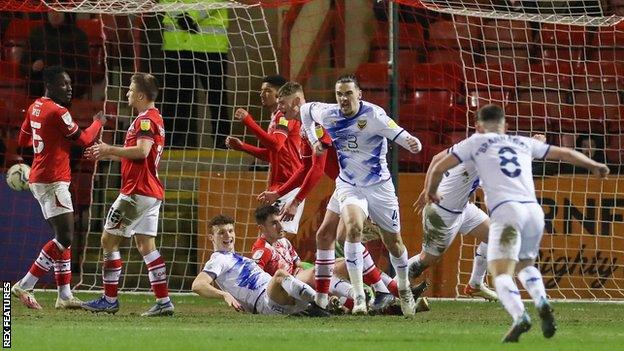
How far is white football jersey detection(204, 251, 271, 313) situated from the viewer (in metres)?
12.0

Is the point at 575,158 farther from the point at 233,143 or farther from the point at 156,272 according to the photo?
the point at 233,143

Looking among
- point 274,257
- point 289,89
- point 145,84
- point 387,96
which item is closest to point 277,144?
point 289,89

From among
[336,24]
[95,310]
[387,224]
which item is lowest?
[95,310]

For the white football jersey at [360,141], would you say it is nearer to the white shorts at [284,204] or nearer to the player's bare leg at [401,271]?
the player's bare leg at [401,271]

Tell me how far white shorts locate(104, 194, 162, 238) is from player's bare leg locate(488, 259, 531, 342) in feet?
12.0

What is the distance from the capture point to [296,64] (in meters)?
17.2

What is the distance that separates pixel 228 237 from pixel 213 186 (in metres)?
2.82

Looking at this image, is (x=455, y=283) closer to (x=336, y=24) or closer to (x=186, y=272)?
(x=186, y=272)

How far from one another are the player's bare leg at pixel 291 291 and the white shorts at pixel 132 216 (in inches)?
44.1

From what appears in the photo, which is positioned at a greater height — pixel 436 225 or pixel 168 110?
pixel 168 110

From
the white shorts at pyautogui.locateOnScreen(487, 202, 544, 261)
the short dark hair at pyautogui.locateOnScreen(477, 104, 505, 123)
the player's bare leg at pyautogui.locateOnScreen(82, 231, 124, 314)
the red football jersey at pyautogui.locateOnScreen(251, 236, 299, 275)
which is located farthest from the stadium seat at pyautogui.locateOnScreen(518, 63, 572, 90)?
the white shorts at pyautogui.locateOnScreen(487, 202, 544, 261)

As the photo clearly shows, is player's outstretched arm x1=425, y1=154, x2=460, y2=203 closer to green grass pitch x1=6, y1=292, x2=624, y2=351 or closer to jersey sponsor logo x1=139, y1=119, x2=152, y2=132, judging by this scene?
green grass pitch x1=6, y1=292, x2=624, y2=351

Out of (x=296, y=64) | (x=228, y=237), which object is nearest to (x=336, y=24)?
(x=296, y=64)

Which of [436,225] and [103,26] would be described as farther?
[103,26]
